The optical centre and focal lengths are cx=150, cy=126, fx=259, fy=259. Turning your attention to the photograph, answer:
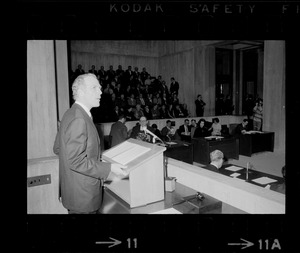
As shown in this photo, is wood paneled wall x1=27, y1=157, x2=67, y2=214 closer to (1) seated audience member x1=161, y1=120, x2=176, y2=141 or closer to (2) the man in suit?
(2) the man in suit

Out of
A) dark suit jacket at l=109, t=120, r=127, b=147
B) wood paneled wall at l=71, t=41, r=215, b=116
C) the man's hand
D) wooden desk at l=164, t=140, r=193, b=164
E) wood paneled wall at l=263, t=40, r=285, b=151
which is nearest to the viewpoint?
the man's hand

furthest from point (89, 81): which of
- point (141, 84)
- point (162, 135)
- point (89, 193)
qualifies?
point (141, 84)

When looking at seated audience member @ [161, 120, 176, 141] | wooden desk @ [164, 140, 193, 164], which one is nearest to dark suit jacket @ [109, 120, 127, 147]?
wooden desk @ [164, 140, 193, 164]

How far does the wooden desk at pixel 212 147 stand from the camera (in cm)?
630

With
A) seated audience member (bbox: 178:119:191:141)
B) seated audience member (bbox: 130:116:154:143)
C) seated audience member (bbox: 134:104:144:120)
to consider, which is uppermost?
seated audience member (bbox: 134:104:144:120)

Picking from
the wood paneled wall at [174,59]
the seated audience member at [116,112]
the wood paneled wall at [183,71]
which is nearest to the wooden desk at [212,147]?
the seated audience member at [116,112]

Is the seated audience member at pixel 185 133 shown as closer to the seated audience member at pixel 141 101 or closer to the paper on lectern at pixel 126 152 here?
the seated audience member at pixel 141 101

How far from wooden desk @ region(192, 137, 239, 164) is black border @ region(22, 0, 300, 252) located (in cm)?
484

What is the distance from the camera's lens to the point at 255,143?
7.39 meters

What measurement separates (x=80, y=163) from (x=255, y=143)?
678cm

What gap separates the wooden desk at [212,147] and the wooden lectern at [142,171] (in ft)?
15.4

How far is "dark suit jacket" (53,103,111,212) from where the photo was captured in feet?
5.08
